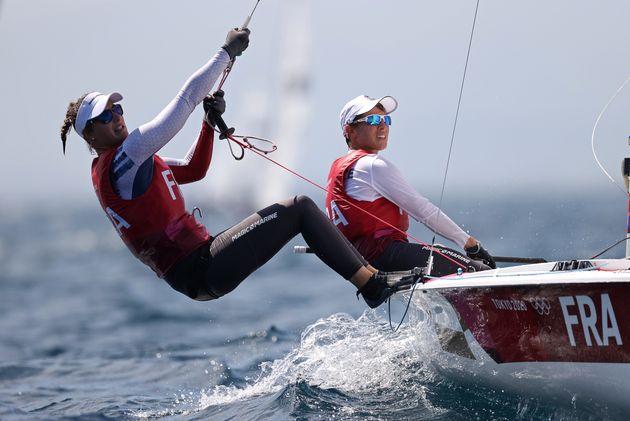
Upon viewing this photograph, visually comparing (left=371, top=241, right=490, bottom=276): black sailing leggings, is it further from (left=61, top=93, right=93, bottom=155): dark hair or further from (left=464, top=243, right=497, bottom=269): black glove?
(left=61, top=93, right=93, bottom=155): dark hair

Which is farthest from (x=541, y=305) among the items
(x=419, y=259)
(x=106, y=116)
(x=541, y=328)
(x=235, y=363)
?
(x=235, y=363)

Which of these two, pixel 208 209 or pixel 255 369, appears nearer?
pixel 255 369

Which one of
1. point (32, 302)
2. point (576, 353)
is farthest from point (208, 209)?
point (576, 353)

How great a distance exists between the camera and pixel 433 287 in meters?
3.93

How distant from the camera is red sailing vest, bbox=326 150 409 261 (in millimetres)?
4492

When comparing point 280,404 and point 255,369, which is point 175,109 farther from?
point 255,369

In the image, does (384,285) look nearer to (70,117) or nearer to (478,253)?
(478,253)

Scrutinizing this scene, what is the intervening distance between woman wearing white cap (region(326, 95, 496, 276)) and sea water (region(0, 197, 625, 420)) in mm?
284

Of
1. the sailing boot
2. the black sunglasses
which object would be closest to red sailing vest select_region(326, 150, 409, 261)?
the sailing boot

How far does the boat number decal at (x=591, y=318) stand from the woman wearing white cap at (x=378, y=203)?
95 cm

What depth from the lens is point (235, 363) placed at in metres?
6.37

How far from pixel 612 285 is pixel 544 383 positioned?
0.51 meters

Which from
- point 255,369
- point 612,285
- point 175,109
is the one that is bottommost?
point 255,369

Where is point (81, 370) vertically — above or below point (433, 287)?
below
